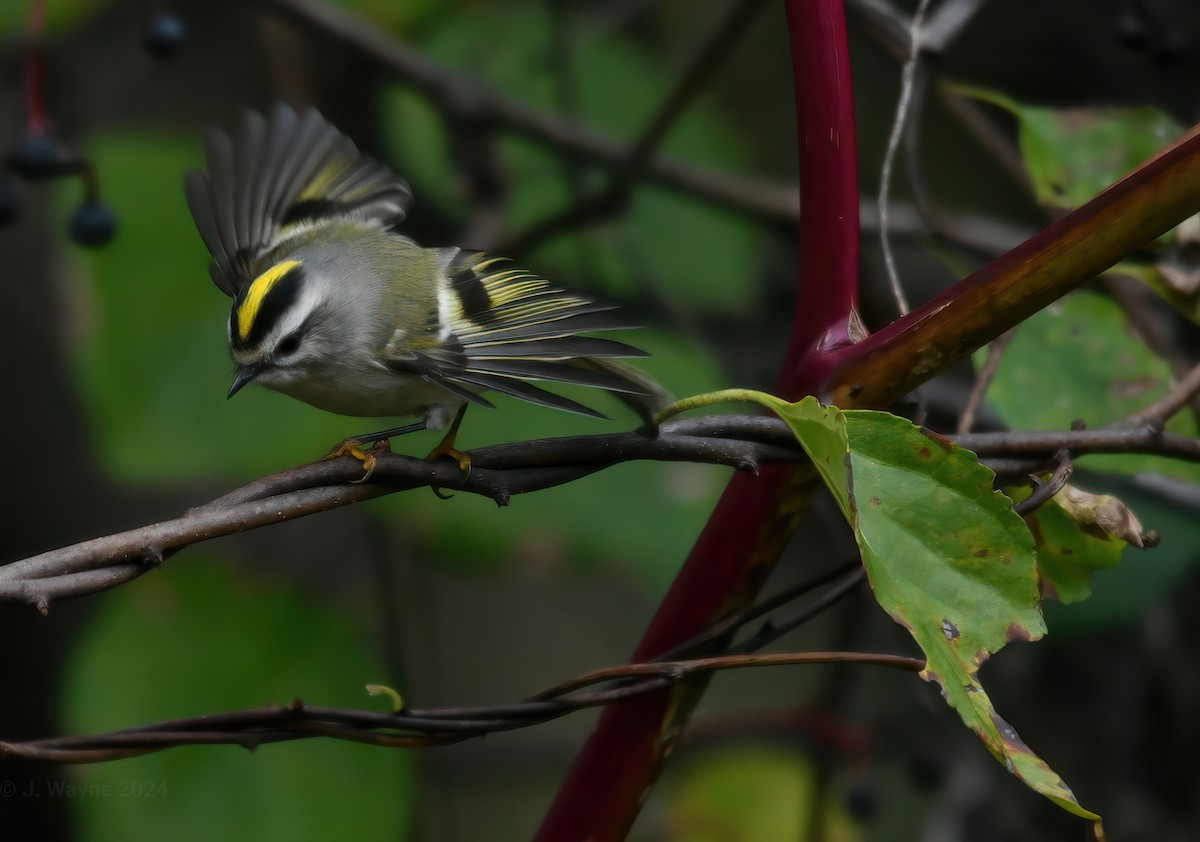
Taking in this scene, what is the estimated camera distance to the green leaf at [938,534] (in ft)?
2.64

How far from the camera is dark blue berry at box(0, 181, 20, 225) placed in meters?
1.76

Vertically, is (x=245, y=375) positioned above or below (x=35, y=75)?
below

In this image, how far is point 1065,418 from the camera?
50.8 inches

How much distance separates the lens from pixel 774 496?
969 mm

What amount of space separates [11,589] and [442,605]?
7.33 ft

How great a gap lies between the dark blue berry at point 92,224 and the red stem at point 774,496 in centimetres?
114

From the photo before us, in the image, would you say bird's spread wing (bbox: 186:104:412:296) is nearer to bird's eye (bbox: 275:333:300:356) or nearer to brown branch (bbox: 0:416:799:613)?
bird's eye (bbox: 275:333:300:356)

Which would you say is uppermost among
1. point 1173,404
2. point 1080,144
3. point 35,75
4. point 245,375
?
point 1080,144

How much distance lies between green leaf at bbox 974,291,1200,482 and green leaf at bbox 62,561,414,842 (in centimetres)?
121

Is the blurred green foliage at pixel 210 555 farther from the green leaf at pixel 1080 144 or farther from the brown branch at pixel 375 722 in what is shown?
the brown branch at pixel 375 722

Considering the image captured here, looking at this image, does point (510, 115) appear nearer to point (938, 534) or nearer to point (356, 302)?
point (356, 302)

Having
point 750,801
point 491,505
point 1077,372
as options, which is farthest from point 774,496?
point 750,801

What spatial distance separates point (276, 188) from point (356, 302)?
0.32 metres

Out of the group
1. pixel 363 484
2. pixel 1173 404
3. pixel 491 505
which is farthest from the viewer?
pixel 491 505
